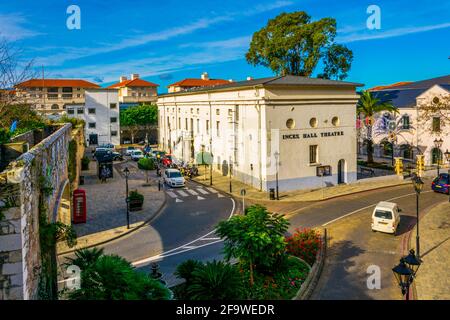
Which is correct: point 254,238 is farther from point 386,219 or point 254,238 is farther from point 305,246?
point 386,219

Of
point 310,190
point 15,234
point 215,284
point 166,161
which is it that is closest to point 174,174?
point 166,161

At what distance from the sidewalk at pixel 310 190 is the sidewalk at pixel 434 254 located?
25.5ft

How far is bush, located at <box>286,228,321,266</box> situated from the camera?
1772 cm

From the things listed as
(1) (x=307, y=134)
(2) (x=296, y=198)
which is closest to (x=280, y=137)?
(1) (x=307, y=134)

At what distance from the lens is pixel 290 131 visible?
3344 cm

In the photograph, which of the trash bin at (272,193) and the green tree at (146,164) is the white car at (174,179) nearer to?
the green tree at (146,164)

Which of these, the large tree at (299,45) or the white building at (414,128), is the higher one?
the large tree at (299,45)

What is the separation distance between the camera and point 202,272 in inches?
492

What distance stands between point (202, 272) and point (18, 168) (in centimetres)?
694

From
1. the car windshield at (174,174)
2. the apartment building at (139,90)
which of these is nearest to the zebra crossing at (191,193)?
the car windshield at (174,174)

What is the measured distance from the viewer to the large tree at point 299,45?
50.5 m

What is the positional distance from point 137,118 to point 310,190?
54515mm

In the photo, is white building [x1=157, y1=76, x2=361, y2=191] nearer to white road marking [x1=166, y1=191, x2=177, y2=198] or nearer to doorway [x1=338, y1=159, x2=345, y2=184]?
doorway [x1=338, y1=159, x2=345, y2=184]

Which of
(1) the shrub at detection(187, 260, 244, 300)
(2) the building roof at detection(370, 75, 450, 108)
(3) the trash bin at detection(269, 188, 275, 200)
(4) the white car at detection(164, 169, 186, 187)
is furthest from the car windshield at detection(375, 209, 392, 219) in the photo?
(2) the building roof at detection(370, 75, 450, 108)
